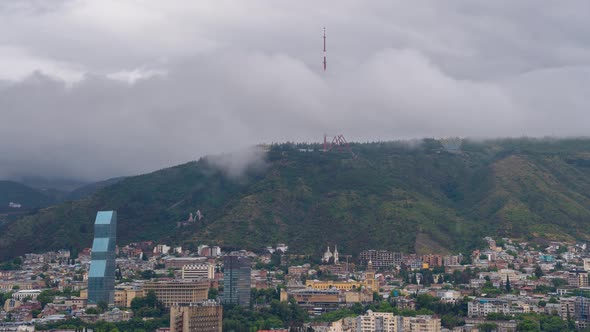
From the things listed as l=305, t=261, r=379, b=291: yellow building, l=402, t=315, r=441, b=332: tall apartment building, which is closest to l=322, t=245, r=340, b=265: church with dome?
l=305, t=261, r=379, b=291: yellow building

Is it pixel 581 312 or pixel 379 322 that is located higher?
pixel 581 312

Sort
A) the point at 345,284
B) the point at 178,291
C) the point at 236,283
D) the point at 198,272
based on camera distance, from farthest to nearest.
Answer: the point at 198,272, the point at 345,284, the point at 178,291, the point at 236,283

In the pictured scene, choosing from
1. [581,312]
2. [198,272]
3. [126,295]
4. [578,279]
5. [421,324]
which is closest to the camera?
[421,324]

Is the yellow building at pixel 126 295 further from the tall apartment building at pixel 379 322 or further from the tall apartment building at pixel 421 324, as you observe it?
the tall apartment building at pixel 421 324

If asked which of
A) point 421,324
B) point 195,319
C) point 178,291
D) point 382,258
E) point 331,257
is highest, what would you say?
point 331,257

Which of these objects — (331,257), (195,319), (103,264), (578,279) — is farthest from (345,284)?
(195,319)

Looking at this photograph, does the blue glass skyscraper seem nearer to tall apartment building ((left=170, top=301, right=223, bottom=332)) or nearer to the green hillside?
tall apartment building ((left=170, top=301, right=223, bottom=332))

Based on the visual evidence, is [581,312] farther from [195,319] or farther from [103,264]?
[103,264]

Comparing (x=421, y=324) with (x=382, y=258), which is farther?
(x=382, y=258)
